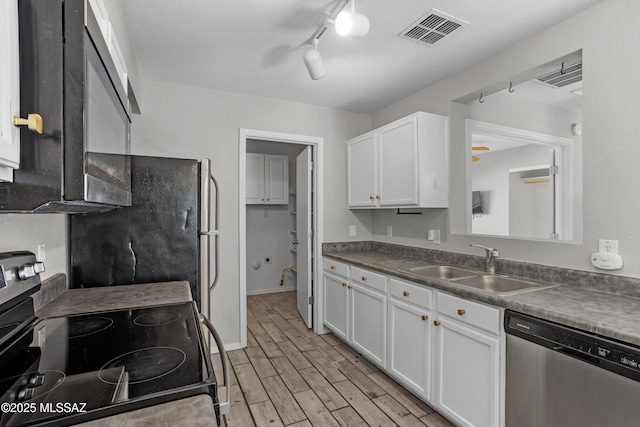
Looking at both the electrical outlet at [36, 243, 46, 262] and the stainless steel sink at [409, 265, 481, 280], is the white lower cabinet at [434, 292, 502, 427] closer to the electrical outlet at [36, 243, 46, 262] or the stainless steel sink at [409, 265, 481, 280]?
the stainless steel sink at [409, 265, 481, 280]

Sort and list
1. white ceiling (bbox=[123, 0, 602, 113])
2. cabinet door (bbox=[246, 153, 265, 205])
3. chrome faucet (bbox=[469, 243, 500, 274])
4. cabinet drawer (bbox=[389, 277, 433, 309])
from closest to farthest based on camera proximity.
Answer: white ceiling (bbox=[123, 0, 602, 113]) → cabinet drawer (bbox=[389, 277, 433, 309]) → chrome faucet (bbox=[469, 243, 500, 274]) → cabinet door (bbox=[246, 153, 265, 205])

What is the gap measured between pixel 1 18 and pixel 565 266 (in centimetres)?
243

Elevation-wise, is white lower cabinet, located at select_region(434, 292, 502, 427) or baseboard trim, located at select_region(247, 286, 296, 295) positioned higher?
white lower cabinet, located at select_region(434, 292, 502, 427)

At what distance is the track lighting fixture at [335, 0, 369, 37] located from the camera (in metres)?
1.55

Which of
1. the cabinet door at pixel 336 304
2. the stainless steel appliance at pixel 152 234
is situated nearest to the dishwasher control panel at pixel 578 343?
the cabinet door at pixel 336 304

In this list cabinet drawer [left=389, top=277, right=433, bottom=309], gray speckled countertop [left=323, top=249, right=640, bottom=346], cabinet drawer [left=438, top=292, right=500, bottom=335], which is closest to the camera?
gray speckled countertop [left=323, top=249, right=640, bottom=346]

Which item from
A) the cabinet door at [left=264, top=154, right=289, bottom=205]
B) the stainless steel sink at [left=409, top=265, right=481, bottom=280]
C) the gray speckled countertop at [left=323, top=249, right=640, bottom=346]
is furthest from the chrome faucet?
the cabinet door at [left=264, top=154, right=289, bottom=205]

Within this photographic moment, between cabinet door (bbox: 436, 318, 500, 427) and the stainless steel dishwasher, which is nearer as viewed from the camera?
the stainless steel dishwasher

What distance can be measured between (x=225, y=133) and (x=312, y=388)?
229 cm

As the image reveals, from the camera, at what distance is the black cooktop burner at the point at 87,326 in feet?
3.20

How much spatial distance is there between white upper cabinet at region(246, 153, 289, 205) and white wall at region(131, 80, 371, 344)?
1.64 meters

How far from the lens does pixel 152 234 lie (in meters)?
1.84

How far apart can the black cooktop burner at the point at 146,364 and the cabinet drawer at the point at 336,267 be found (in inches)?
86.1

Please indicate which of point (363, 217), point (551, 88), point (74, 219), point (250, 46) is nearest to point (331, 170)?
point (363, 217)
